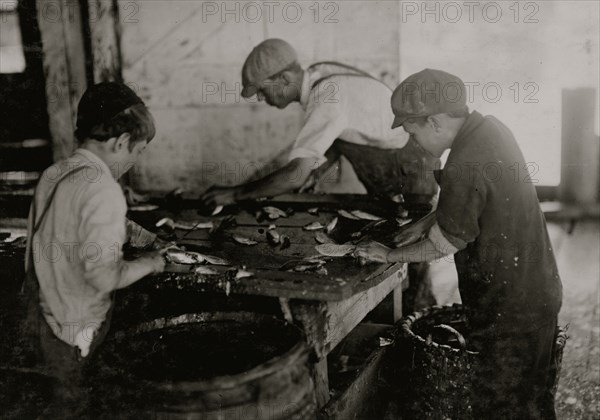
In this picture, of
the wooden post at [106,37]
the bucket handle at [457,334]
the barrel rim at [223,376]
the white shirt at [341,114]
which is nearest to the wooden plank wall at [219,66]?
the wooden post at [106,37]

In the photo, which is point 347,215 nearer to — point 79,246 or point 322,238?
point 322,238

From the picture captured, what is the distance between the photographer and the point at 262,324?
284 cm

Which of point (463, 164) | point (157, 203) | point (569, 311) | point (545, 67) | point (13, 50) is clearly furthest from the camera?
point (545, 67)

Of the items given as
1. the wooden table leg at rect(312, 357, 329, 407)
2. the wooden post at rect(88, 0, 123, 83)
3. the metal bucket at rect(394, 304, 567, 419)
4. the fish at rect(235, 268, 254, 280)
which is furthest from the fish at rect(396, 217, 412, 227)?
the wooden post at rect(88, 0, 123, 83)

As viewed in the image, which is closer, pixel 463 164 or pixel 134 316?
pixel 463 164

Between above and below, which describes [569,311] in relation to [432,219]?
below

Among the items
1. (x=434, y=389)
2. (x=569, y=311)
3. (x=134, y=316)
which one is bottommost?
(x=569, y=311)

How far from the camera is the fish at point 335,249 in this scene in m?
3.13

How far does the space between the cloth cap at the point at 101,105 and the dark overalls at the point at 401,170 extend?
2426 millimetres

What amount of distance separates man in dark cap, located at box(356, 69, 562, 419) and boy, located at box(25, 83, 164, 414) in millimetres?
1183

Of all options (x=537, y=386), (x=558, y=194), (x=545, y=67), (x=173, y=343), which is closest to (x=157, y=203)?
(x=173, y=343)

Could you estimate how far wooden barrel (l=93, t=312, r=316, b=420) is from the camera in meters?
2.34

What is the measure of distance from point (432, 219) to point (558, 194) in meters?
4.66

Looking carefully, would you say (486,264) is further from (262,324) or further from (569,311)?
(569,311)
